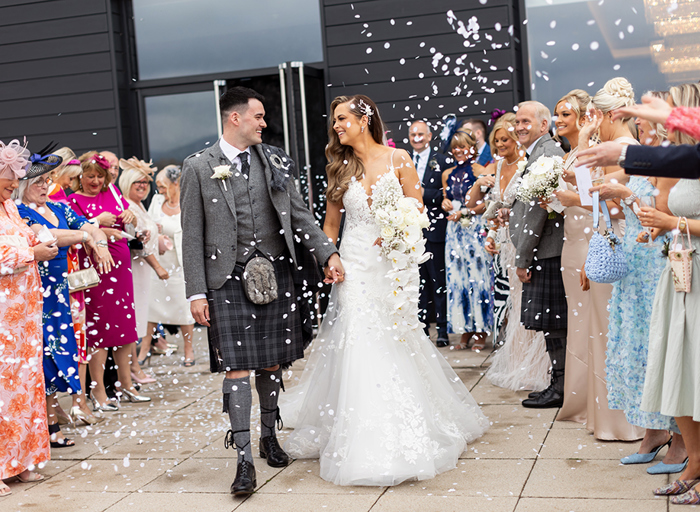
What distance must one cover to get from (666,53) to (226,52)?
16.6ft

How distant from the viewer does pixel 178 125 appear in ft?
31.4

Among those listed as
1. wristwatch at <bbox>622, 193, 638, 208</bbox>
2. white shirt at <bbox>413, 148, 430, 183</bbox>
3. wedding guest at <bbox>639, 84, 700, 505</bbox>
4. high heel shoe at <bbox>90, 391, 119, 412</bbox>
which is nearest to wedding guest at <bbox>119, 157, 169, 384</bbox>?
high heel shoe at <bbox>90, 391, 119, 412</bbox>

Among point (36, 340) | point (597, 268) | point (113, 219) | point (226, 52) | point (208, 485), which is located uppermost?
point (226, 52)

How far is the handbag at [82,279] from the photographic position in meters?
5.23

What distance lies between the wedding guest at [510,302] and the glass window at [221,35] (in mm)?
3983

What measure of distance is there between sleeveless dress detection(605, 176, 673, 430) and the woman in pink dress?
143 inches

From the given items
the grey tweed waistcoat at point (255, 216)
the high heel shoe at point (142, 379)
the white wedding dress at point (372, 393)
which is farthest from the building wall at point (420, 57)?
the grey tweed waistcoat at point (255, 216)

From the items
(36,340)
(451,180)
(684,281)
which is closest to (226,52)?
(451,180)

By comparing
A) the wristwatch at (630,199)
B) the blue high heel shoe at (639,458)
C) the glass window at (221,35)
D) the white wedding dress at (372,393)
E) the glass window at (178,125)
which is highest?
the glass window at (221,35)

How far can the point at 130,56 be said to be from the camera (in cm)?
957

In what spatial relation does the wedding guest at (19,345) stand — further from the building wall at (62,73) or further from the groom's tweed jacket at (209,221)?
the building wall at (62,73)

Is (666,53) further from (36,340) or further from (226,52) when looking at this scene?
(36,340)

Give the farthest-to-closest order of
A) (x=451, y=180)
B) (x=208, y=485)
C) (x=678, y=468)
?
(x=451, y=180)
(x=208, y=485)
(x=678, y=468)

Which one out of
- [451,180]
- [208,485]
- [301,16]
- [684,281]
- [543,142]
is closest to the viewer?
[684,281]
